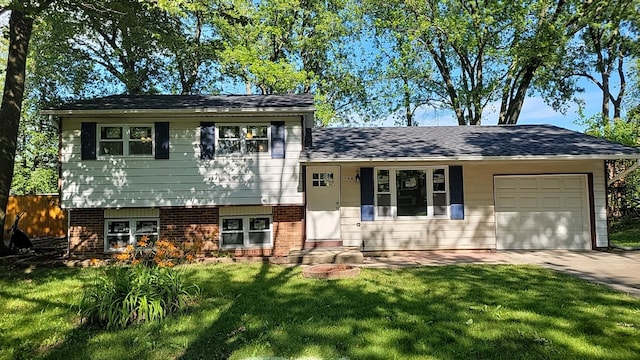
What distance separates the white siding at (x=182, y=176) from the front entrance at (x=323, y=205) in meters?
0.69

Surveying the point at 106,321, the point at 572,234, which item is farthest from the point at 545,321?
the point at 572,234

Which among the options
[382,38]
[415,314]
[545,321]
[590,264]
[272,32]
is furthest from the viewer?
[382,38]

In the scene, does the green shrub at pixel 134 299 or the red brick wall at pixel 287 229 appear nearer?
the green shrub at pixel 134 299

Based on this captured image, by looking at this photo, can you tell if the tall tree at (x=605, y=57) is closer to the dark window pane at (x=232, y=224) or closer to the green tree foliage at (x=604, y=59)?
the green tree foliage at (x=604, y=59)

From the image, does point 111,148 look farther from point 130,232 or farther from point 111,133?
point 130,232

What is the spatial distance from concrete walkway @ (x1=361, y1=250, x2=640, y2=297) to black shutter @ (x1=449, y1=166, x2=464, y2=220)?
1.17 metres

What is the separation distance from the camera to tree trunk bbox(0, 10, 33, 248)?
1005 centimetres

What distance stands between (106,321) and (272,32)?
18.7 m

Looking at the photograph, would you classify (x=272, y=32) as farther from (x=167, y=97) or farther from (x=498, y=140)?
(x=498, y=140)

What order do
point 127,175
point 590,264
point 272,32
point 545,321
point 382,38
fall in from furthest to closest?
point 382,38 < point 272,32 < point 127,175 < point 590,264 < point 545,321

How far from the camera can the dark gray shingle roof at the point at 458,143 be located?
1026 cm

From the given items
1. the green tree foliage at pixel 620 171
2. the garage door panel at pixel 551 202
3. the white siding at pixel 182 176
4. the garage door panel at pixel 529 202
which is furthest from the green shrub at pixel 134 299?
the green tree foliage at pixel 620 171

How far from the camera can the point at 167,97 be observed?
485 inches

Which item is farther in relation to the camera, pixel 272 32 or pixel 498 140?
pixel 272 32
